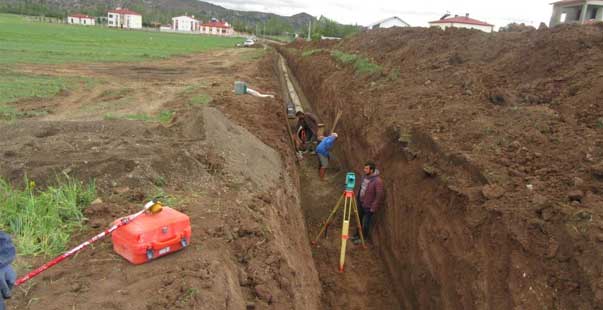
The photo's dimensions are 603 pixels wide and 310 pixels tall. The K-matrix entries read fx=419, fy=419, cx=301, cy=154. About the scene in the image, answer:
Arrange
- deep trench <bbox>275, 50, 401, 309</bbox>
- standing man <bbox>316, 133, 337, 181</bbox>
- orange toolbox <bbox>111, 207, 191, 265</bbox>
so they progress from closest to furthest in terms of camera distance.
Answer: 1. orange toolbox <bbox>111, 207, 191, 265</bbox>
2. deep trench <bbox>275, 50, 401, 309</bbox>
3. standing man <bbox>316, 133, 337, 181</bbox>

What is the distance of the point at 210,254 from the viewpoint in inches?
176

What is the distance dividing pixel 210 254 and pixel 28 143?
4.57 metres

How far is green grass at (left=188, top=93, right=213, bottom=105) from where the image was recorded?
13391mm

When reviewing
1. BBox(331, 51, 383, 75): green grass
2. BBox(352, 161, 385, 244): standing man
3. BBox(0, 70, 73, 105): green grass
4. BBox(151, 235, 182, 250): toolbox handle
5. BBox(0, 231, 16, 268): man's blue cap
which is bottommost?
BBox(352, 161, 385, 244): standing man

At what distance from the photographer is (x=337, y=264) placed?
816 centimetres

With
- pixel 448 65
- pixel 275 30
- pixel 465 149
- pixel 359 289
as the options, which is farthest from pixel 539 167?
pixel 275 30

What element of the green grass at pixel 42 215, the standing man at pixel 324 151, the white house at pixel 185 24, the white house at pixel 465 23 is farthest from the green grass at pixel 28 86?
the white house at pixel 185 24

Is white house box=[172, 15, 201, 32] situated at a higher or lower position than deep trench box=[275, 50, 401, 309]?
higher

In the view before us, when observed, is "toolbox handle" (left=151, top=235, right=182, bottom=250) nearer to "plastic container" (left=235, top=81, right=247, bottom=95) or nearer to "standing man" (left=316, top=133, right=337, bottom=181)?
"standing man" (left=316, top=133, right=337, bottom=181)

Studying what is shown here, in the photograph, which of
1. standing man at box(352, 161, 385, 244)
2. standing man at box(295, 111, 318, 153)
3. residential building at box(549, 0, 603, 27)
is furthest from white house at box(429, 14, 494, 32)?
standing man at box(352, 161, 385, 244)

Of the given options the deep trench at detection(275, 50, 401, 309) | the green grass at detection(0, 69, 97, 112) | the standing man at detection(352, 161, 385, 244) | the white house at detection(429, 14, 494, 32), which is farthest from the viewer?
the white house at detection(429, 14, 494, 32)

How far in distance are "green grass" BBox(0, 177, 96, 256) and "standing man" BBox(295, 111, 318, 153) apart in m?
9.25

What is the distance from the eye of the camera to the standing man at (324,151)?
11938 mm

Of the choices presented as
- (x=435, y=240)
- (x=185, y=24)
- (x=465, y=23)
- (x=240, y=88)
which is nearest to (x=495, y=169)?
(x=435, y=240)
